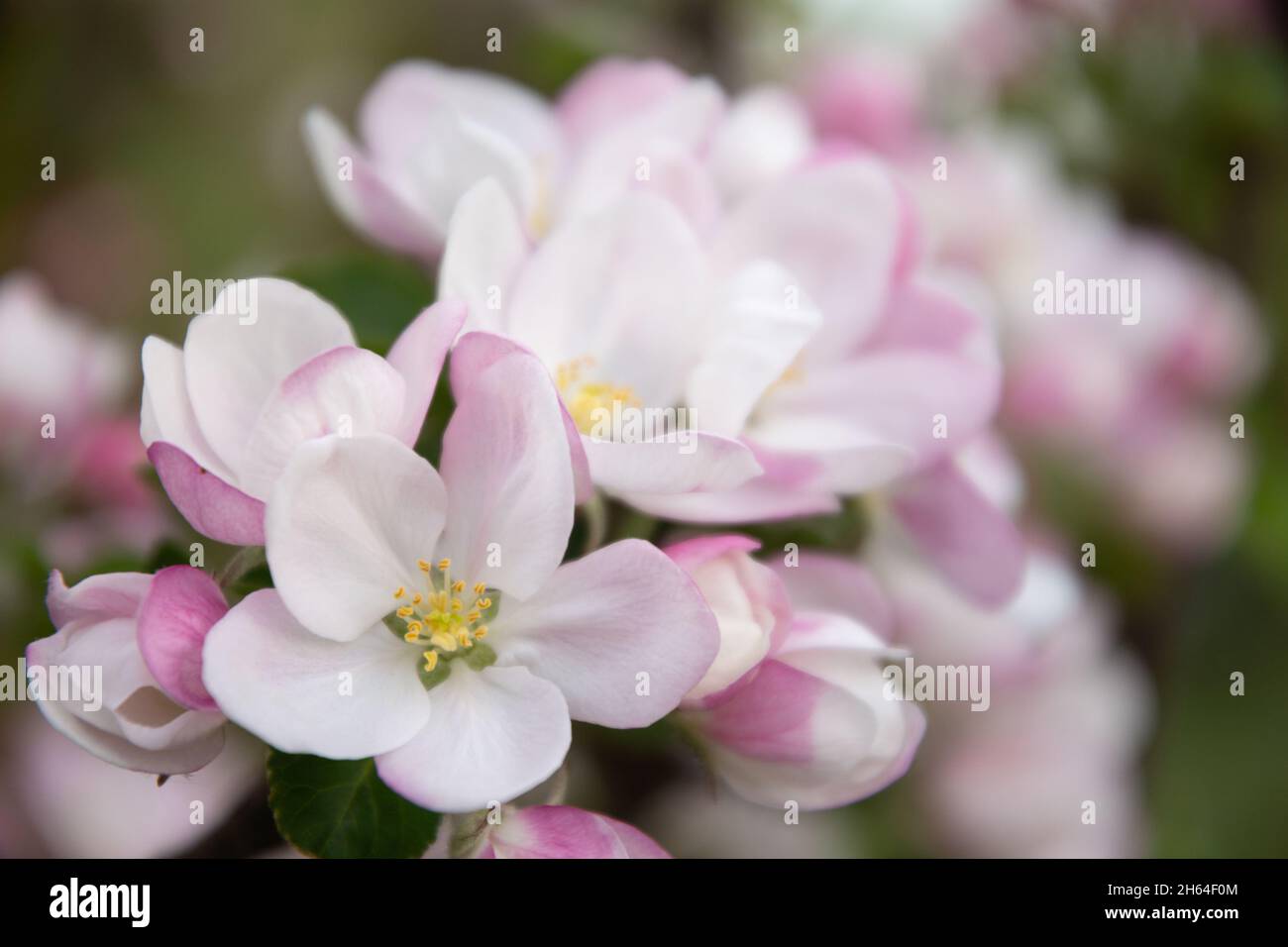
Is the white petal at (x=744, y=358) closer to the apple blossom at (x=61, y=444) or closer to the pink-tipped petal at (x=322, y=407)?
the pink-tipped petal at (x=322, y=407)

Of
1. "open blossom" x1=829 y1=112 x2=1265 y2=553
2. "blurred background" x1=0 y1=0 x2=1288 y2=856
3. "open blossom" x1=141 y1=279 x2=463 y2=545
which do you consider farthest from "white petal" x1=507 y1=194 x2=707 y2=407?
"open blossom" x1=829 y1=112 x2=1265 y2=553

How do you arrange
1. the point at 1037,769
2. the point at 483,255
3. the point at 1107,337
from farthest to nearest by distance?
the point at 1107,337
the point at 1037,769
the point at 483,255

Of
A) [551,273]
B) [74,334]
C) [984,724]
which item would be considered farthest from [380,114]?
[984,724]

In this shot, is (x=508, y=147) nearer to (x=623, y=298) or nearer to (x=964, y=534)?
(x=623, y=298)

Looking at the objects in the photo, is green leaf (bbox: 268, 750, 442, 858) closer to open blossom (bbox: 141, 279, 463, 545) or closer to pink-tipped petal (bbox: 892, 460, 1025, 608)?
open blossom (bbox: 141, 279, 463, 545)

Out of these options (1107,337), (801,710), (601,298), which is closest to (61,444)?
(601,298)

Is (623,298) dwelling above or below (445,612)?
above
